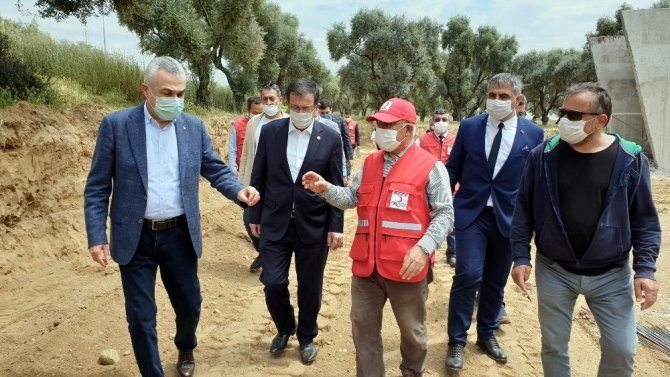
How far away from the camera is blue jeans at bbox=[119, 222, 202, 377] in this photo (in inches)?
123

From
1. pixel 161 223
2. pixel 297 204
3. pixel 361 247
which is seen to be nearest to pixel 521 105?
pixel 297 204

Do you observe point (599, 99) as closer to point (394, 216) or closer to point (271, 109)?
point (394, 216)

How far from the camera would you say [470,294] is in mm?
3711

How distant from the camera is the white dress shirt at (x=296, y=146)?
379 centimetres

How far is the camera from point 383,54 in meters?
30.9

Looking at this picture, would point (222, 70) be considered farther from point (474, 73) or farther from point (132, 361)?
point (474, 73)

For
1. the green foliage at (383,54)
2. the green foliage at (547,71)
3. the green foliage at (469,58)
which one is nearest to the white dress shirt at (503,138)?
the green foliage at (383,54)

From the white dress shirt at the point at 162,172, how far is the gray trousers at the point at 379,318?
1.38 metres

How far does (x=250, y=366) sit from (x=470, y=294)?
1.88m

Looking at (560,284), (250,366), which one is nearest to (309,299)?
(250,366)

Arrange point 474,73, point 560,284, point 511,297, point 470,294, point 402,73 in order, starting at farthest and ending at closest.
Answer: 1. point 474,73
2. point 402,73
3. point 511,297
4. point 470,294
5. point 560,284

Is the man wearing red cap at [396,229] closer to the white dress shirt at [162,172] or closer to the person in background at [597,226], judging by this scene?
the person in background at [597,226]

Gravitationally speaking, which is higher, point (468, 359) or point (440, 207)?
point (440, 207)

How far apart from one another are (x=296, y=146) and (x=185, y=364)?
1933mm
